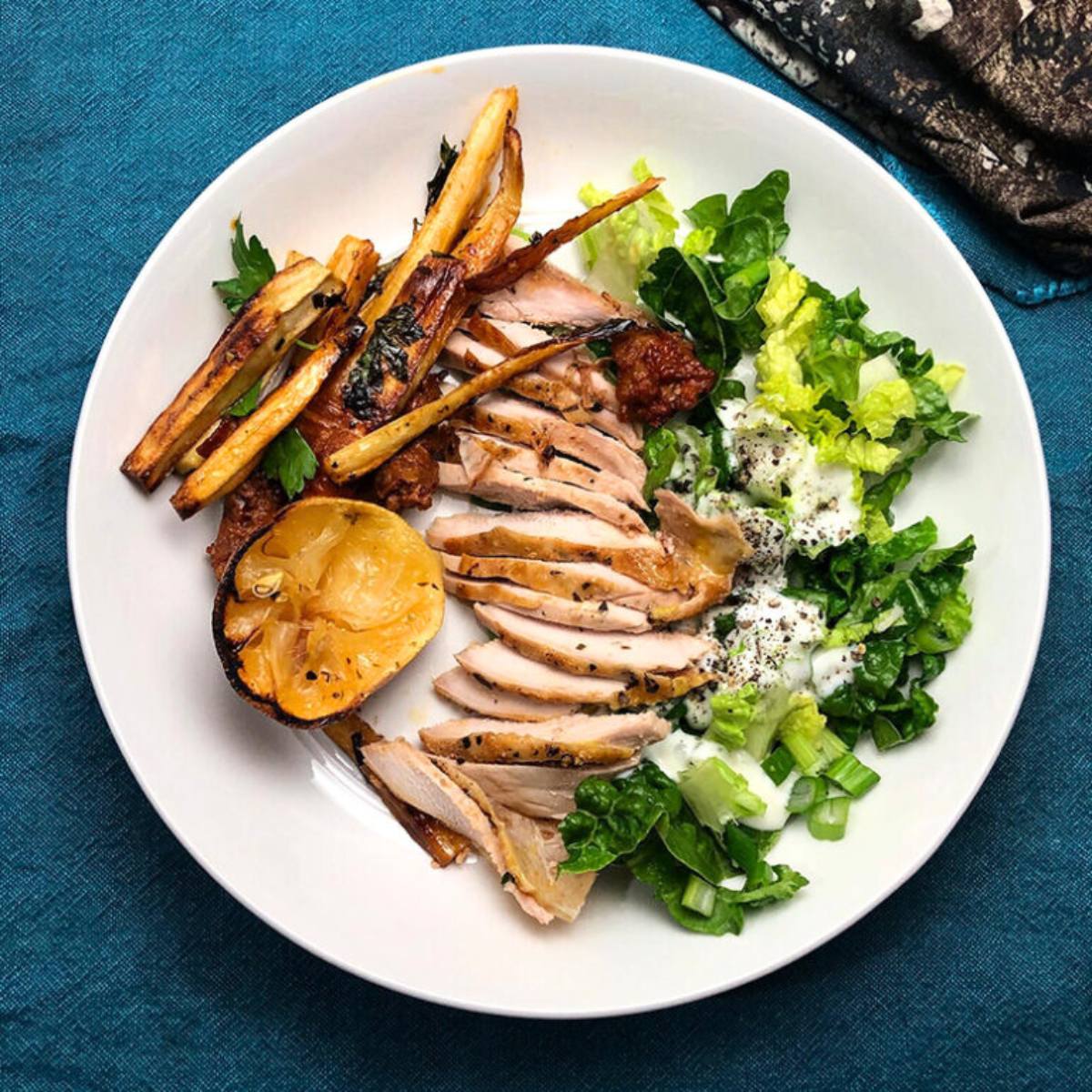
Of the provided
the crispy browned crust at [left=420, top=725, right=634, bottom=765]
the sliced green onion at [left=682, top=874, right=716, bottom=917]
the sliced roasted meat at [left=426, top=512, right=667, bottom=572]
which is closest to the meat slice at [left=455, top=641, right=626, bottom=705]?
the crispy browned crust at [left=420, top=725, right=634, bottom=765]

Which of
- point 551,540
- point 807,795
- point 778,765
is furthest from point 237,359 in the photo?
point 807,795

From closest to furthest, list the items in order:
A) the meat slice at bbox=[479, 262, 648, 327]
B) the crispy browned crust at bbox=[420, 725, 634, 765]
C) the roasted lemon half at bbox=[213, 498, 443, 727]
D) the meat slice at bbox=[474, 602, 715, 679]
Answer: the roasted lemon half at bbox=[213, 498, 443, 727] < the crispy browned crust at bbox=[420, 725, 634, 765] < the meat slice at bbox=[474, 602, 715, 679] < the meat slice at bbox=[479, 262, 648, 327]

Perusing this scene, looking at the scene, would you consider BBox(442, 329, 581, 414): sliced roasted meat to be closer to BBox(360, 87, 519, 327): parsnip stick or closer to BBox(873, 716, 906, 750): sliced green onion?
BBox(360, 87, 519, 327): parsnip stick

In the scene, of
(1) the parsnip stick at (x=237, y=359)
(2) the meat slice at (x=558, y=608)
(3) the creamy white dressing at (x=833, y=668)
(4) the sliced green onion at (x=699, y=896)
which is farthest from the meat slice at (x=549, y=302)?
(4) the sliced green onion at (x=699, y=896)

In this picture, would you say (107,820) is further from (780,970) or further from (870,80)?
(870,80)

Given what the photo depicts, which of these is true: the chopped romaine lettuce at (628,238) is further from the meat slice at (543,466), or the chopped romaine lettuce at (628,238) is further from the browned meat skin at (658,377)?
the meat slice at (543,466)

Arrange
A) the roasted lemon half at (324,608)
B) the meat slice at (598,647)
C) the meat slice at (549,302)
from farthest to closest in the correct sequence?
the meat slice at (549,302), the meat slice at (598,647), the roasted lemon half at (324,608)
